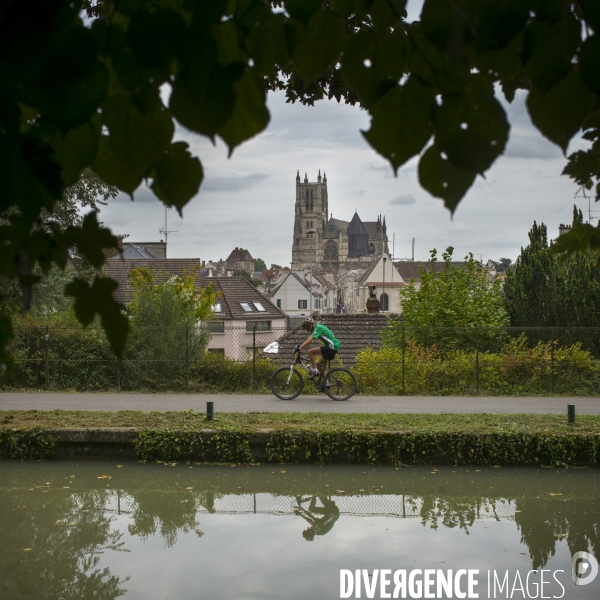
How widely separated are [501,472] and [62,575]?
5.33 m

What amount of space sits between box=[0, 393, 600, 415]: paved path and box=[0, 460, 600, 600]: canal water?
3745mm

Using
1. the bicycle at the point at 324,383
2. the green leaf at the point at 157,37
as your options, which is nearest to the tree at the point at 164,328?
the bicycle at the point at 324,383

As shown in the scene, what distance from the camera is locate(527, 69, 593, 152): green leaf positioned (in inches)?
42.1

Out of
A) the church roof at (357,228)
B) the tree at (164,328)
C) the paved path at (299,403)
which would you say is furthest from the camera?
the church roof at (357,228)

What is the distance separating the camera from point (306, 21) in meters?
1.19

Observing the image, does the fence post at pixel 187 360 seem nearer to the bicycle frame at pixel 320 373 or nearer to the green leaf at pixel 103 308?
the bicycle frame at pixel 320 373

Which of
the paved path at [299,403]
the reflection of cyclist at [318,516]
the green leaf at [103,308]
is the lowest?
the reflection of cyclist at [318,516]

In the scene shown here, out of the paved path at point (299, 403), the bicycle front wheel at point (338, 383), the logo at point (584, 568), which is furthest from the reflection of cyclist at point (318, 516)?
the bicycle front wheel at point (338, 383)

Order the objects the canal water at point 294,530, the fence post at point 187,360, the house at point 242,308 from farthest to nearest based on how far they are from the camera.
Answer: the house at point 242,308 < the fence post at point 187,360 < the canal water at point 294,530

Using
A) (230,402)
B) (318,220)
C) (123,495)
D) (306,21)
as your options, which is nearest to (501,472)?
(123,495)

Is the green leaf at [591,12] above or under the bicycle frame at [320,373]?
above

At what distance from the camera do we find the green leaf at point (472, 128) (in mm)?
1060

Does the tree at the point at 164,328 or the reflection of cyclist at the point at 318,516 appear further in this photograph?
the tree at the point at 164,328

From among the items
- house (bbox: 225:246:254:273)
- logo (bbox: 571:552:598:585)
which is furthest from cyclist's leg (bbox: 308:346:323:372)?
house (bbox: 225:246:254:273)
